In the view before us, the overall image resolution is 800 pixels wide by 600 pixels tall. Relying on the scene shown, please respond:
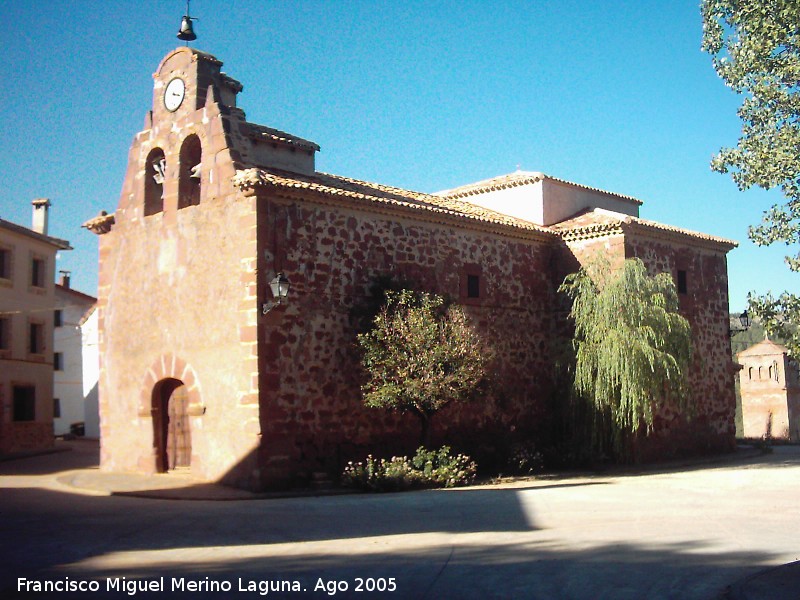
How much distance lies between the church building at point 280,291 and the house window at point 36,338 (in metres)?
12.4

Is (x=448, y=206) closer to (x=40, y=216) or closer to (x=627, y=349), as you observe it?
(x=627, y=349)

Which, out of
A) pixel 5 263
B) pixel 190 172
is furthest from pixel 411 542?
pixel 5 263

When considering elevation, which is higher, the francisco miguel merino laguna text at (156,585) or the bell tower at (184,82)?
the bell tower at (184,82)

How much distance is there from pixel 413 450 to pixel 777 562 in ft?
34.5

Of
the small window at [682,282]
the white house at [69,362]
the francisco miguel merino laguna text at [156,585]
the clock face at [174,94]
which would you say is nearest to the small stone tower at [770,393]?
the small window at [682,282]

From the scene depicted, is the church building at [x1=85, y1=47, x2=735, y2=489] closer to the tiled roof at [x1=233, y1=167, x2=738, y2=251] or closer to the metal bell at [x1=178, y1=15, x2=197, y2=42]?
the tiled roof at [x1=233, y1=167, x2=738, y2=251]

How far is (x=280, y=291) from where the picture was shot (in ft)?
49.8

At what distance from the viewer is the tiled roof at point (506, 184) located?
23.5 metres

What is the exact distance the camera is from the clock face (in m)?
17.9

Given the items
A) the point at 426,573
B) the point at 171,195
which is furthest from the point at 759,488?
the point at 171,195

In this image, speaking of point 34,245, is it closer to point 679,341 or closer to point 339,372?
point 339,372

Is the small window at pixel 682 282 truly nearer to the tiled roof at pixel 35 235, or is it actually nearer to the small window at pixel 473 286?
the small window at pixel 473 286

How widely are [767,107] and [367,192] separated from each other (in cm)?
935

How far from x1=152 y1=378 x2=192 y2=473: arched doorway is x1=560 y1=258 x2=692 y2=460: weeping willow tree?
8.65m
